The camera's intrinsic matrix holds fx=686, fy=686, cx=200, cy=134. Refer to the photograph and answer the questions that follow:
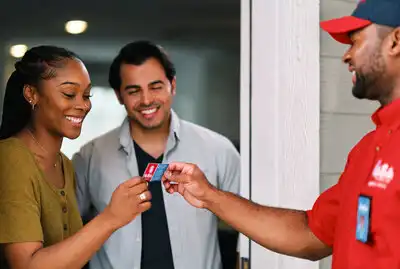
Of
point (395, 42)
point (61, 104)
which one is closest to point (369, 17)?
point (395, 42)

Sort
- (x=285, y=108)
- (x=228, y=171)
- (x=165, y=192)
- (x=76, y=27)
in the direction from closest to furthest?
(x=285, y=108)
(x=165, y=192)
(x=228, y=171)
(x=76, y=27)

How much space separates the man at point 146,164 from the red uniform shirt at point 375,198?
3.24 ft

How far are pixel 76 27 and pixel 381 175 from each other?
294 centimetres

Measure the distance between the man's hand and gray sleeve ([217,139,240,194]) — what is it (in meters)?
0.74

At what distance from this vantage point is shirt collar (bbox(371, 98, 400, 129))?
1633mm

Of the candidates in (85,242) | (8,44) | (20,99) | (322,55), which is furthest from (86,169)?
(8,44)

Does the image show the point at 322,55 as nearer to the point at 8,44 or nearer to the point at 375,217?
the point at 375,217

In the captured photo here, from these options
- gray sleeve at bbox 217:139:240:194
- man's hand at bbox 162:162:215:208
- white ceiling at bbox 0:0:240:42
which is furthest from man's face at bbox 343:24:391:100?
white ceiling at bbox 0:0:240:42

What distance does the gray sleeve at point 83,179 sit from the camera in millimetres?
2711

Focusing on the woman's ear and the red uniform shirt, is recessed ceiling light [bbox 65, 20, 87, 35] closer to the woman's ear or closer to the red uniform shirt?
the woman's ear

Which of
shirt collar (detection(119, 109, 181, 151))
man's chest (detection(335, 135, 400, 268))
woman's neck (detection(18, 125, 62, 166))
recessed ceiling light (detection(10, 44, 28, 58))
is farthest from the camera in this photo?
recessed ceiling light (detection(10, 44, 28, 58))

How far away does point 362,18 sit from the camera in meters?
1.71

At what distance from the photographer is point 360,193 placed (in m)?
1.61

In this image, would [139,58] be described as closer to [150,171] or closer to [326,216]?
[150,171]
